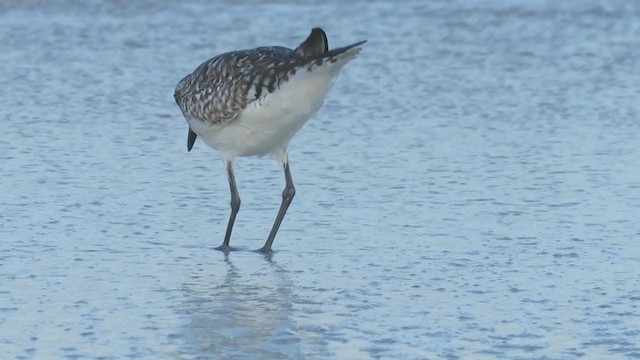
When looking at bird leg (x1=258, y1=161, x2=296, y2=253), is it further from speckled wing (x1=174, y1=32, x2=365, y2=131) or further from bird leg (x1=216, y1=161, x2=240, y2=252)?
speckled wing (x1=174, y1=32, x2=365, y2=131)

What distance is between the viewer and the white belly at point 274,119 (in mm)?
7316

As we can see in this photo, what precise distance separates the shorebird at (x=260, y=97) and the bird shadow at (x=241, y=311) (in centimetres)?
39

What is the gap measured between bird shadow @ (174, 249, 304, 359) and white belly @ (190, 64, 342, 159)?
589 mm

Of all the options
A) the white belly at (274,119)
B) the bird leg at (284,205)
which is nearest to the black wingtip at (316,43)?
the white belly at (274,119)

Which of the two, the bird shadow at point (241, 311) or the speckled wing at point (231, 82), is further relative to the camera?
the speckled wing at point (231, 82)

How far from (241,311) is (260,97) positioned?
5.00 feet

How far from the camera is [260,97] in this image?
7.53 m

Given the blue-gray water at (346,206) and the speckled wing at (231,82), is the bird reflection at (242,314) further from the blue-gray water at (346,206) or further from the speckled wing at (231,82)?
the speckled wing at (231,82)

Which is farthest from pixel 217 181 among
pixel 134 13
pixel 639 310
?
pixel 134 13

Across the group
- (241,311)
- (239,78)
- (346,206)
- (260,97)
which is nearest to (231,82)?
(239,78)

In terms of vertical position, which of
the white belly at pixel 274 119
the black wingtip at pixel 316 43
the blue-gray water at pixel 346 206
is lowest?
the blue-gray water at pixel 346 206

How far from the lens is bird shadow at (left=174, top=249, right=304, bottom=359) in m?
5.69

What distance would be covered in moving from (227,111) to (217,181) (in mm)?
1162

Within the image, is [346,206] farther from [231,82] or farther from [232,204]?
[231,82]
